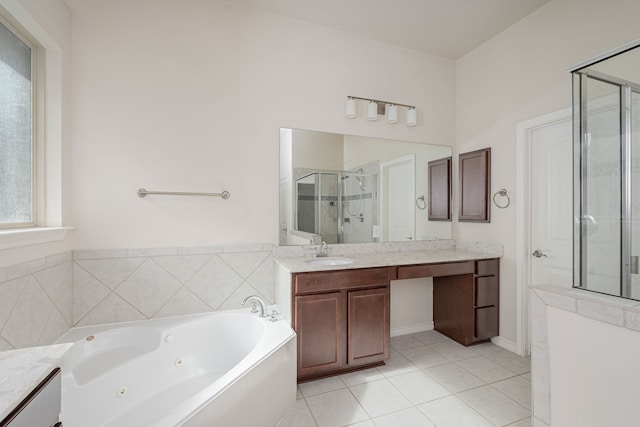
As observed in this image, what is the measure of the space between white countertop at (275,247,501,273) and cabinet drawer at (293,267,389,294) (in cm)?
4

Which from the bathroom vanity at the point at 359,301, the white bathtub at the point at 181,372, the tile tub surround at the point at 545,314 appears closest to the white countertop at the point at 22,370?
the white bathtub at the point at 181,372

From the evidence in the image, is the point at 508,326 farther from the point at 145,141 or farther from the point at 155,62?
the point at 155,62

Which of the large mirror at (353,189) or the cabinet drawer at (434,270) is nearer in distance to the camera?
the cabinet drawer at (434,270)

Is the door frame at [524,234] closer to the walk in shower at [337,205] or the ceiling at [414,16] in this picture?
the ceiling at [414,16]

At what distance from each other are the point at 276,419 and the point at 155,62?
2.60 m

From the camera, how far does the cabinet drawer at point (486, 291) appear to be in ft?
8.79

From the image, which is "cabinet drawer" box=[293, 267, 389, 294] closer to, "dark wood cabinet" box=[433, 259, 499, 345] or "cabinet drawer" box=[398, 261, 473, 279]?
"cabinet drawer" box=[398, 261, 473, 279]

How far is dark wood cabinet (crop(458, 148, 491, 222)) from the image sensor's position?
9.45 feet

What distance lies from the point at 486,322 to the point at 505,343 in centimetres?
25

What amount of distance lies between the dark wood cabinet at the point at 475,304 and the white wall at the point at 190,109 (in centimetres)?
183

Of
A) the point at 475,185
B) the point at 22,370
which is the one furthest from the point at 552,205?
the point at 22,370

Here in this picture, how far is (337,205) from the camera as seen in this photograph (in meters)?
2.76

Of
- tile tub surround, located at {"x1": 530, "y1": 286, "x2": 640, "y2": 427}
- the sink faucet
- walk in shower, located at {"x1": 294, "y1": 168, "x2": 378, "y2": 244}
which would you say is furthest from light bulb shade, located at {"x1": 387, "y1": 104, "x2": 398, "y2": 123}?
tile tub surround, located at {"x1": 530, "y1": 286, "x2": 640, "y2": 427}

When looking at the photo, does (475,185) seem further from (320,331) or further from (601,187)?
(320,331)
